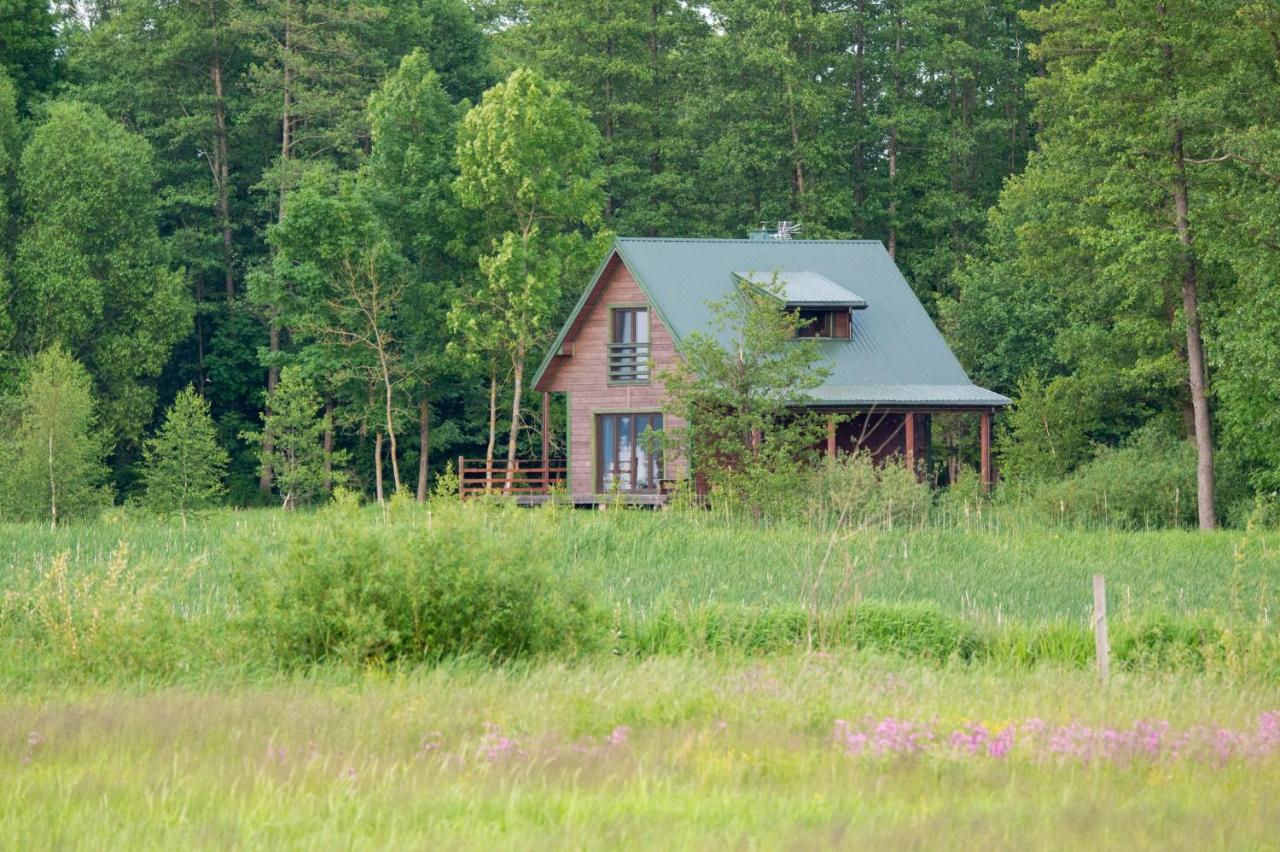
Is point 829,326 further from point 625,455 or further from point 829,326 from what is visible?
point 625,455

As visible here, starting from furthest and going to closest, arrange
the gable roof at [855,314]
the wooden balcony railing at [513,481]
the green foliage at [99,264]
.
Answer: the green foliage at [99,264] → the wooden balcony railing at [513,481] → the gable roof at [855,314]

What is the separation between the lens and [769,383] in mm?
28984

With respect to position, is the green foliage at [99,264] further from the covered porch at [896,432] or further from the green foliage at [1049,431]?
the green foliage at [1049,431]

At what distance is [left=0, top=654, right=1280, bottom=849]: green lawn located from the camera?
23.7ft

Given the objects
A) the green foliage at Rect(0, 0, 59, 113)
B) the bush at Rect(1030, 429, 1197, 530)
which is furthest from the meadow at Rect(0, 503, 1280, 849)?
the green foliage at Rect(0, 0, 59, 113)

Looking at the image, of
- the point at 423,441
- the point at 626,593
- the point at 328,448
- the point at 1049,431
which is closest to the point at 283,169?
the point at 328,448

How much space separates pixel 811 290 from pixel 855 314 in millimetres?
1657

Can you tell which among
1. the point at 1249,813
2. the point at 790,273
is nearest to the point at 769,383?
the point at 790,273

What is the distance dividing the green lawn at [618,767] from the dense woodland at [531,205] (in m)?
18.5

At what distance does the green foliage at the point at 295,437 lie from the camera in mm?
39844

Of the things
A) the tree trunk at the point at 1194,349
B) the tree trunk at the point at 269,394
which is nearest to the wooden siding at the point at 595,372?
the tree trunk at the point at 269,394

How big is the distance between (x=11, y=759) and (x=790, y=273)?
2907 centimetres

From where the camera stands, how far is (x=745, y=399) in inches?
1144

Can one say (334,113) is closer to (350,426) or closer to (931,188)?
(350,426)
